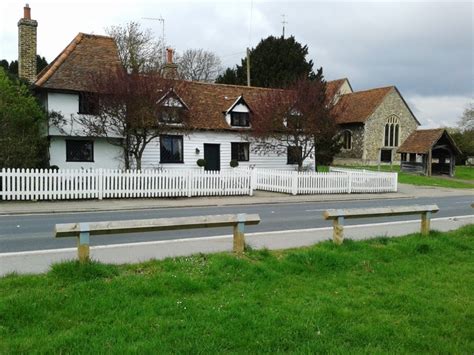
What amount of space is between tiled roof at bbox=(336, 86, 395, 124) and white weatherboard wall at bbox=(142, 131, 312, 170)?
21987 mm

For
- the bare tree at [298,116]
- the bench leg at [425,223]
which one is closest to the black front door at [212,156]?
the bare tree at [298,116]

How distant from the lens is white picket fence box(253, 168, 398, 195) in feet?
77.5

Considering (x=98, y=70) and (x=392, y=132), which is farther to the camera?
(x=392, y=132)

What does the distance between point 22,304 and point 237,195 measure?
17247 millimetres

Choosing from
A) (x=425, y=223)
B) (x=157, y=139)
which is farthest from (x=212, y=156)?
(x=425, y=223)

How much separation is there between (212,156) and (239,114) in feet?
11.6

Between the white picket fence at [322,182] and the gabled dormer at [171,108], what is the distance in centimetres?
518

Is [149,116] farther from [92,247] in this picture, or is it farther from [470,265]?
[470,265]

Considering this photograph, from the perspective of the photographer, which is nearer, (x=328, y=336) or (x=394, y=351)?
(x=394, y=351)

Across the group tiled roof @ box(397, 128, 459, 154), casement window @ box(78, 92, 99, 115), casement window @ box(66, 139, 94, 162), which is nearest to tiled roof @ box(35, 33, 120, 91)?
casement window @ box(78, 92, 99, 115)

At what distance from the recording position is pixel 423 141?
42.6 meters

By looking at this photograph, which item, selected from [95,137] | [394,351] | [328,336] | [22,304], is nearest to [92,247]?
[22,304]

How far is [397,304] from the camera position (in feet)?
17.8

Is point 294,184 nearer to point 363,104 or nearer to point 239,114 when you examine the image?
point 239,114
